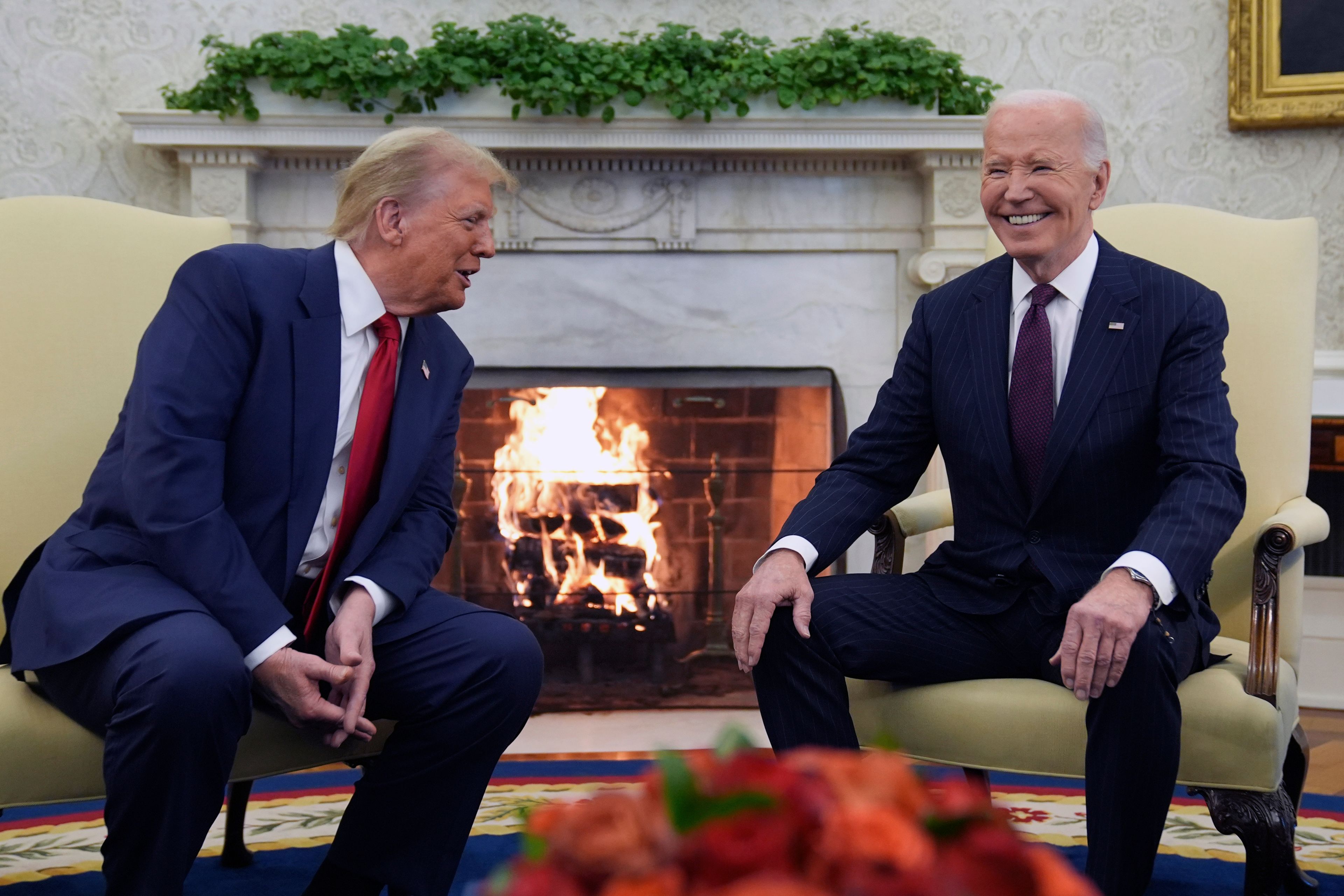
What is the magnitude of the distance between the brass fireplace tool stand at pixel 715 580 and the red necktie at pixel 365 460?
5.72 ft

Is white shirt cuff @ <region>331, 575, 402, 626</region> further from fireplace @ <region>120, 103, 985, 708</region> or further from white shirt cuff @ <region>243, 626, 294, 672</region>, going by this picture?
fireplace @ <region>120, 103, 985, 708</region>

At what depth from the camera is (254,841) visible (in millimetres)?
2180

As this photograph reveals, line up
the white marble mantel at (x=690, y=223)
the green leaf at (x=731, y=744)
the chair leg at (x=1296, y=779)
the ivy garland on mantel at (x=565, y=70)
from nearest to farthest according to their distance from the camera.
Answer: the green leaf at (x=731, y=744) < the chair leg at (x=1296, y=779) < the ivy garland on mantel at (x=565, y=70) < the white marble mantel at (x=690, y=223)

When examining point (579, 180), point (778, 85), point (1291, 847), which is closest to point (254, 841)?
point (1291, 847)

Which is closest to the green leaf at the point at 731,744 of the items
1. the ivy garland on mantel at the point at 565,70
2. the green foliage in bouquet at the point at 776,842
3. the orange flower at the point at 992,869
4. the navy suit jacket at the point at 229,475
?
the green foliage in bouquet at the point at 776,842

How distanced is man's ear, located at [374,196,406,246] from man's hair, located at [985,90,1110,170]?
0.90 metres

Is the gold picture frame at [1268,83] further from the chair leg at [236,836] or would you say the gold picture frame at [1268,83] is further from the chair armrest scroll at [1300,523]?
the chair leg at [236,836]

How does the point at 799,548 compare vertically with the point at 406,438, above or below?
below

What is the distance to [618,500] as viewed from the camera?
340cm

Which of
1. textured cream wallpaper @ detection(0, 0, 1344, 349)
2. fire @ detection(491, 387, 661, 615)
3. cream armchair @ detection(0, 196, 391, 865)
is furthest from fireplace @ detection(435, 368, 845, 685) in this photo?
cream armchair @ detection(0, 196, 391, 865)

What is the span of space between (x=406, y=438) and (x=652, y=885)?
4.16 ft

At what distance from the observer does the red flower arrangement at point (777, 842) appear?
55cm

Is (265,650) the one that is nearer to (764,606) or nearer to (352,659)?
(352,659)

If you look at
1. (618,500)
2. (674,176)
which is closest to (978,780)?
(618,500)
